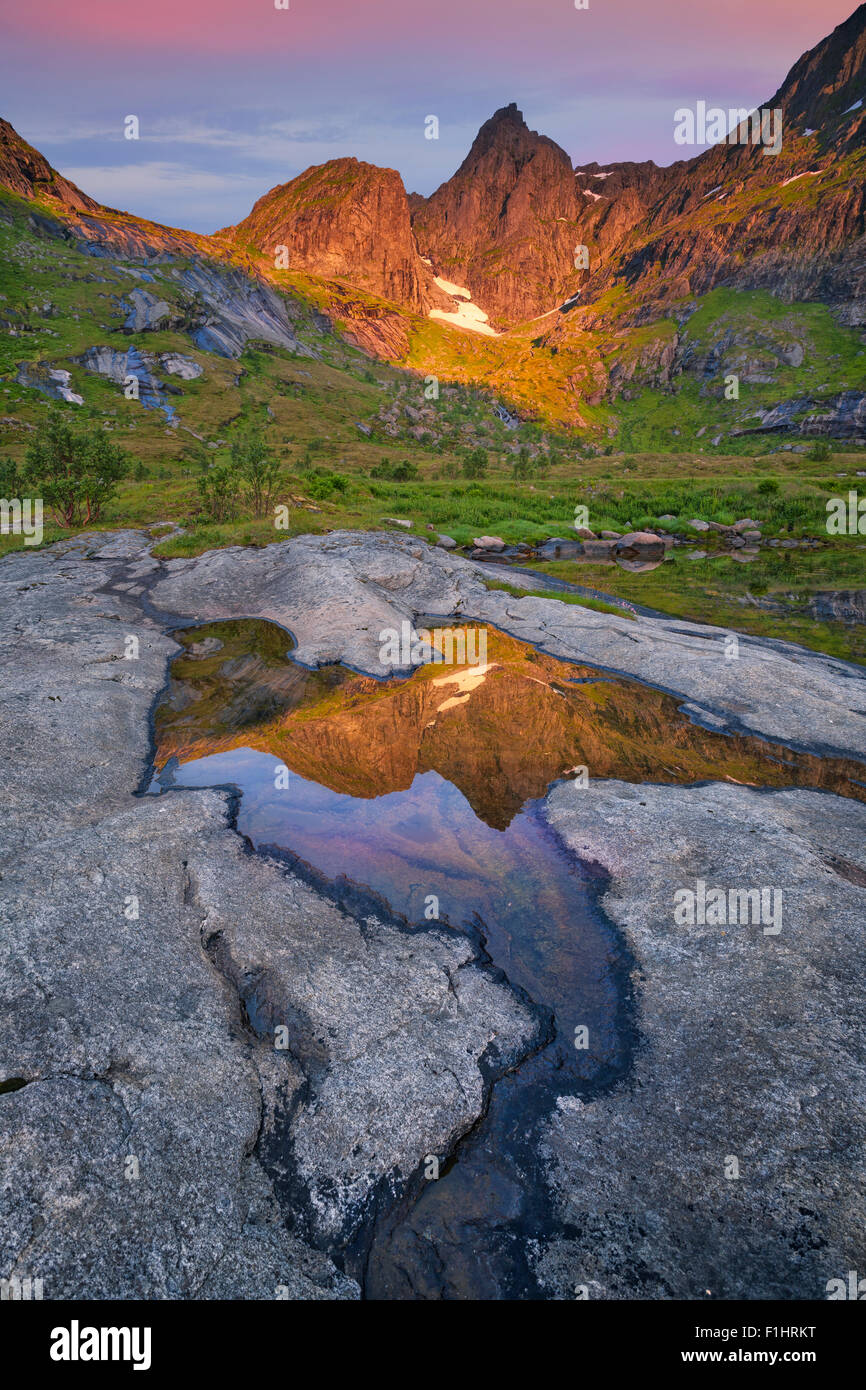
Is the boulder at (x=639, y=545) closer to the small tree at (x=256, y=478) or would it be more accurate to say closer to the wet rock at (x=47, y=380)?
the small tree at (x=256, y=478)

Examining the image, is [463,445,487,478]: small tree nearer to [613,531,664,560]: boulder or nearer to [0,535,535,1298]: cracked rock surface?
[613,531,664,560]: boulder

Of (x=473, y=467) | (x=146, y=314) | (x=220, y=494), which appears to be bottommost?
(x=220, y=494)

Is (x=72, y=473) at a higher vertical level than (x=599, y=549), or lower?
higher

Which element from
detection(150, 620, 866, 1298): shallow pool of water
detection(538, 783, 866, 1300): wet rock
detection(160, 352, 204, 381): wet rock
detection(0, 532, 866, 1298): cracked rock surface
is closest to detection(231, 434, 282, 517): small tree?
detection(150, 620, 866, 1298): shallow pool of water

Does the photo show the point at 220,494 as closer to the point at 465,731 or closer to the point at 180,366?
the point at 465,731

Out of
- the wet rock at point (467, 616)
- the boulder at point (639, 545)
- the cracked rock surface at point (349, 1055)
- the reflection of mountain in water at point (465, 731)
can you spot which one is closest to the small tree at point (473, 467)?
the boulder at point (639, 545)

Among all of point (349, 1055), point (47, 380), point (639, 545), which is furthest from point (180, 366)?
point (349, 1055)
